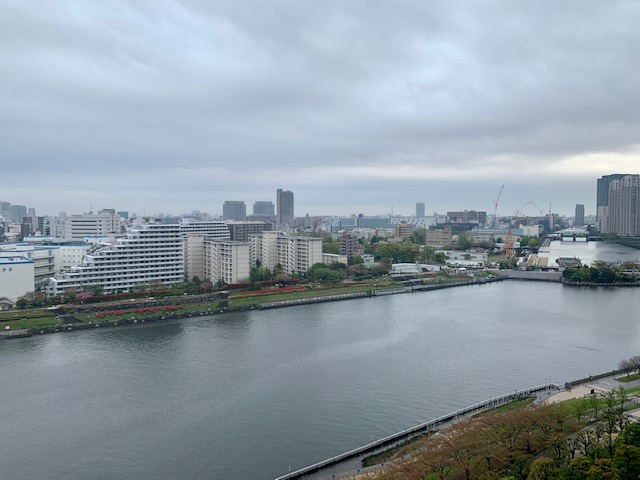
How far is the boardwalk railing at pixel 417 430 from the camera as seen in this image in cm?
489

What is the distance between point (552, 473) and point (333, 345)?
5.60 metres

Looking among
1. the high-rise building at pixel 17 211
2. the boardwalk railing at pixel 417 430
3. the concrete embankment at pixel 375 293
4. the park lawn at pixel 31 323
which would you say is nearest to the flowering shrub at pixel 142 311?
the park lawn at pixel 31 323

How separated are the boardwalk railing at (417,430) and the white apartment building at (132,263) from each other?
1051 centimetres

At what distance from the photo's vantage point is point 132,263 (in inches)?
565

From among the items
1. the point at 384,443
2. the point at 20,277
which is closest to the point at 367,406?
the point at 384,443

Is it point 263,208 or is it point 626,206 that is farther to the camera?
point 263,208

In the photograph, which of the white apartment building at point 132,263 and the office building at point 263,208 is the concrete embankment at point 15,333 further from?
the office building at point 263,208

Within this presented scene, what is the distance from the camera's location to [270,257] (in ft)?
63.2

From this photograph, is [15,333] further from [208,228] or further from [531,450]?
[208,228]

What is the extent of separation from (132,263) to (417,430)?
1093cm

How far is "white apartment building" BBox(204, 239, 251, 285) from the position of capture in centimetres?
1554

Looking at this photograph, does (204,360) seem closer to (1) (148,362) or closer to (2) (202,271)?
(1) (148,362)

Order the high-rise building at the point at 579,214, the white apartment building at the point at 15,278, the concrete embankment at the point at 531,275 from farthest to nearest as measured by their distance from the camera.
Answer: the high-rise building at the point at 579,214 < the concrete embankment at the point at 531,275 < the white apartment building at the point at 15,278

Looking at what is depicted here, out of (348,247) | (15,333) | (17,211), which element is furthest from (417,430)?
(17,211)
